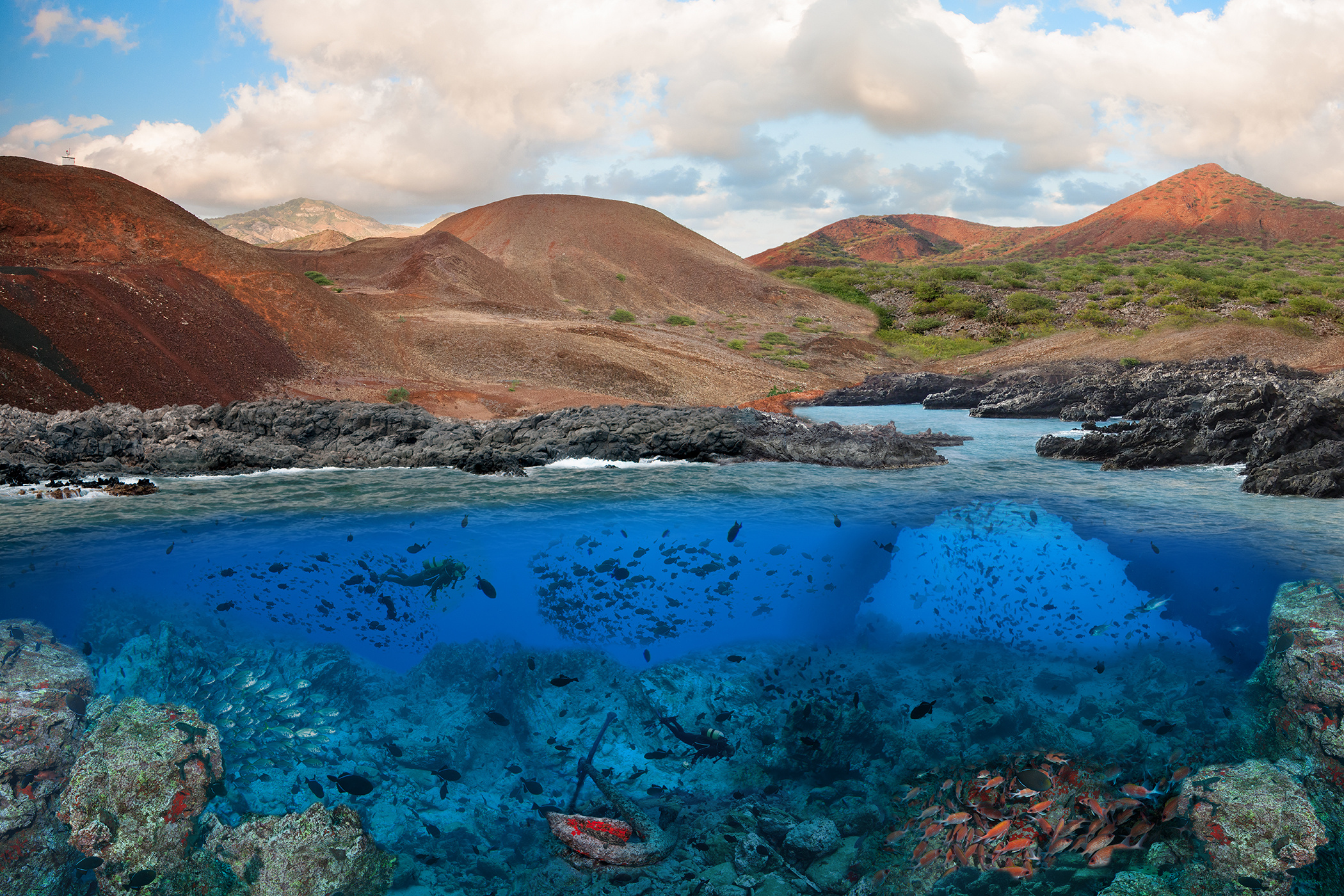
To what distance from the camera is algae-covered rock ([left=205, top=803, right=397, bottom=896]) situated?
473 cm

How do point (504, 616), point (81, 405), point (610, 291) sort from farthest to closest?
point (610, 291)
point (81, 405)
point (504, 616)

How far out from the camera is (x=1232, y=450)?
32.2 ft

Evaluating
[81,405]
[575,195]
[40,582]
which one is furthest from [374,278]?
[40,582]

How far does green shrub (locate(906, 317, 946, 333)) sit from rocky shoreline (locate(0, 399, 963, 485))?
29.6 meters

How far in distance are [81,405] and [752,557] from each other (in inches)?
531

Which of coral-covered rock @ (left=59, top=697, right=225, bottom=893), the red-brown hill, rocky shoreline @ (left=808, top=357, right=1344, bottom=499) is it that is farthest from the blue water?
the red-brown hill

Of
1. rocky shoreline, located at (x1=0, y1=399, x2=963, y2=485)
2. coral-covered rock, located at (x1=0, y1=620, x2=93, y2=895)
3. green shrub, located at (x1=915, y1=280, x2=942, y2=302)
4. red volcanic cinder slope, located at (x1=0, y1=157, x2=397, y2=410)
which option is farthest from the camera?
green shrub, located at (x1=915, y1=280, x2=942, y2=302)

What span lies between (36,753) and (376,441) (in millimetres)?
6940

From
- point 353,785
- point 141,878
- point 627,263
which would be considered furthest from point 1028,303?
point 141,878

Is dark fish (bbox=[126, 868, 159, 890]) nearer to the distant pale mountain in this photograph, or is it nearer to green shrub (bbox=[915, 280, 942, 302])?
green shrub (bbox=[915, 280, 942, 302])

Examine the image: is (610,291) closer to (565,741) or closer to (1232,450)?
(1232,450)

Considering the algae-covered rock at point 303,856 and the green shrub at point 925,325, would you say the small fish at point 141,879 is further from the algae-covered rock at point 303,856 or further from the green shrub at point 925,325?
the green shrub at point 925,325

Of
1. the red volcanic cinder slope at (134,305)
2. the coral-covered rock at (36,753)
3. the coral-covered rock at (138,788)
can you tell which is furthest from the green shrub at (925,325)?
the coral-covered rock at (36,753)

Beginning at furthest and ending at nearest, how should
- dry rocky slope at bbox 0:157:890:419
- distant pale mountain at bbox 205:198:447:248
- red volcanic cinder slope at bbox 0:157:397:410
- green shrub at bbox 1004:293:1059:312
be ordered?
1. distant pale mountain at bbox 205:198:447:248
2. green shrub at bbox 1004:293:1059:312
3. dry rocky slope at bbox 0:157:890:419
4. red volcanic cinder slope at bbox 0:157:397:410
